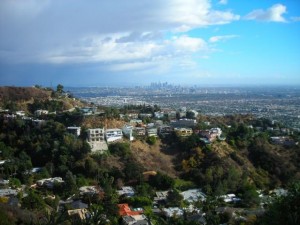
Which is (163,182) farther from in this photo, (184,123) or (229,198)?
A: (184,123)

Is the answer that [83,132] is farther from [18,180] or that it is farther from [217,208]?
[217,208]

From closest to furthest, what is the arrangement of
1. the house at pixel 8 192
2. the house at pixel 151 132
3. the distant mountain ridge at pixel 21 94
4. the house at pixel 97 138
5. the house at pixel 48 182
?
the house at pixel 8 192
the house at pixel 48 182
the house at pixel 97 138
the house at pixel 151 132
the distant mountain ridge at pixel 21 94

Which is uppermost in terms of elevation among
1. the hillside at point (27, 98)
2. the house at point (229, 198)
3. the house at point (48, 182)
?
the hillside at point (27, 98)

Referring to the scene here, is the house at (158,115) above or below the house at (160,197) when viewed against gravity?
above

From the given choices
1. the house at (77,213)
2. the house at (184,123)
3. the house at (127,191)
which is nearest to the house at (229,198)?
the house at (127,191)

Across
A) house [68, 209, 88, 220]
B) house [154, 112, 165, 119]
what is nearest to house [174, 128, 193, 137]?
house [154, 112, 165, 119]

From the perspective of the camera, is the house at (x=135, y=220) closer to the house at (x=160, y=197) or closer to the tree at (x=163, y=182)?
the house at (x=160, y=197)
